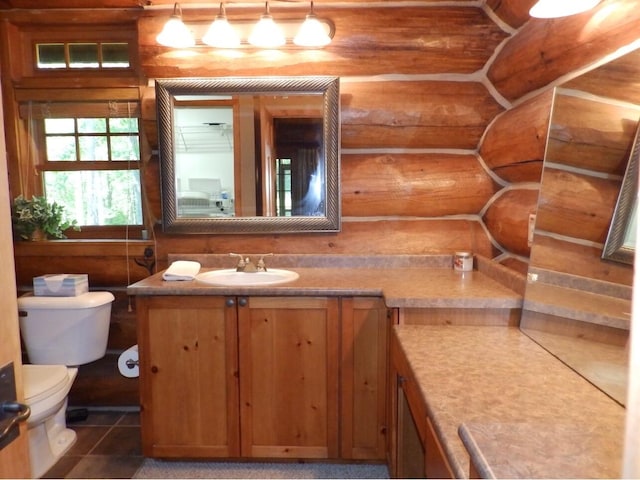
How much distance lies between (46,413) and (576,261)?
2162 millimetres

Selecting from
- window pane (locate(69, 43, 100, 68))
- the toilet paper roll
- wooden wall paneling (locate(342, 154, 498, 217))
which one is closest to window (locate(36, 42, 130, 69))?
window pane (locate(69, 43, 100, 68))

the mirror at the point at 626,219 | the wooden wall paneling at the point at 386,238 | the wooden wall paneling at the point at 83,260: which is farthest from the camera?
the wooden wall paneling at the point at 83,260

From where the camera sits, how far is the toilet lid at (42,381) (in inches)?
71.3

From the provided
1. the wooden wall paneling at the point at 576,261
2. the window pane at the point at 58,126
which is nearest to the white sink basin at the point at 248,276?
the wooden wall paneling at the point at 576,261

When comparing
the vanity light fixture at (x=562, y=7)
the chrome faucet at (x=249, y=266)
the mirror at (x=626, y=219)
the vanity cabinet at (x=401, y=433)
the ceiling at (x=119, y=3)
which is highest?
the ceiling at (x=119, y=3)

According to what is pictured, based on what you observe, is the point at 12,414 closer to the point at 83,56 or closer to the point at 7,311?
the point at 7,311

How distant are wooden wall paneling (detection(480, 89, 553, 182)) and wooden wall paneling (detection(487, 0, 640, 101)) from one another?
0.09 metres

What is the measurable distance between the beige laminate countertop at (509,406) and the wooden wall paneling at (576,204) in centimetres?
40

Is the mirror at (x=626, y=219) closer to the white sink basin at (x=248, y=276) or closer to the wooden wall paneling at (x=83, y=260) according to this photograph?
the white sink basin at (x=248, y=276)

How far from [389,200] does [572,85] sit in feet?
3.60

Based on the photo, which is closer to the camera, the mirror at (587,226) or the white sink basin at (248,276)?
the mirror at (587,226)

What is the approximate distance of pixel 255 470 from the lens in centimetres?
202

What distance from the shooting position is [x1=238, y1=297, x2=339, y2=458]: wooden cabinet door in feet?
6.35

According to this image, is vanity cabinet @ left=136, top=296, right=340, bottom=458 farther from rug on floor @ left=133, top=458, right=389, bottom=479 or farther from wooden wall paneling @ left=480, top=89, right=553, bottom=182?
wooden wall paneling @ left=480, top=89, right=553, bottom=182
